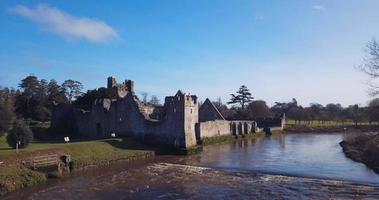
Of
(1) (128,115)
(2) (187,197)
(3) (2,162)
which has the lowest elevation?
(2) (187,197)

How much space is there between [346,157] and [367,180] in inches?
428

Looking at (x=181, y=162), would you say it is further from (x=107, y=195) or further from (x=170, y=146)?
(x=107, y=195)

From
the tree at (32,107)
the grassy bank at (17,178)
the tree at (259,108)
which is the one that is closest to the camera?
the grassy bank at (17,178)

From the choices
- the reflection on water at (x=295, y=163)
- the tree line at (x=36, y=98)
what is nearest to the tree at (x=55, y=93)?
the tree line at (x=36, y=98)

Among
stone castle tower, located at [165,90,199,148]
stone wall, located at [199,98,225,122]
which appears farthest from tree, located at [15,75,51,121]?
stone castle tower, located at [165,90,199,148]

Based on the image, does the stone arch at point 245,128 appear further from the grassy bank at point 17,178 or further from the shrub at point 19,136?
the grassy bank at point 17,178

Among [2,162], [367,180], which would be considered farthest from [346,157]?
[2,162]

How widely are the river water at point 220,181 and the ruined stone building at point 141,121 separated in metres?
5.63

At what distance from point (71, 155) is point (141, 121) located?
12.2m

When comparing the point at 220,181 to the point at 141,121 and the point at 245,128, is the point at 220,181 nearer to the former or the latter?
the point at 141,121

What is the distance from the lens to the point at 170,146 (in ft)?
124

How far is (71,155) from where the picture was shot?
28.3m

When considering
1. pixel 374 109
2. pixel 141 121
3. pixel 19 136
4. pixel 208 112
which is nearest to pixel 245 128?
pixel 208 112

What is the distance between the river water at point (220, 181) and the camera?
20203 mm
